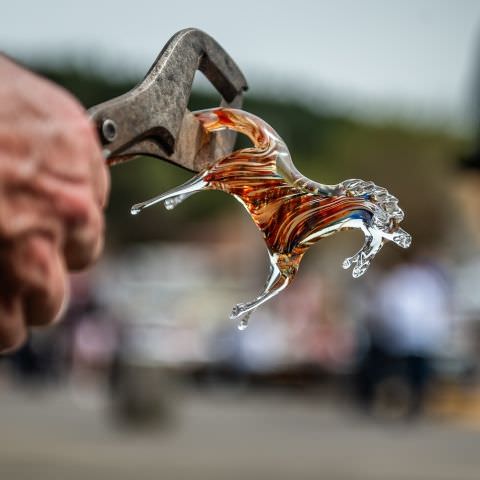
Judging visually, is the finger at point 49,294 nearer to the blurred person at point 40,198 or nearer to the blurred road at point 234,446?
the blurred person at point 40,198

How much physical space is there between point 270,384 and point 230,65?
17828mm

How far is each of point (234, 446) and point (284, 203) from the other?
12.1m

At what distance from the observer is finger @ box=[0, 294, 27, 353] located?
865 millimetres

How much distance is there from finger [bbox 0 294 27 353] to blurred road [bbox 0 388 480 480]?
1024 centimetres

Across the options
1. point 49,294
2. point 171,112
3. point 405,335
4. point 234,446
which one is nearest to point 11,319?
point 49,294

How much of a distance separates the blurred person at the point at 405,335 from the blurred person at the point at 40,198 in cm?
1278

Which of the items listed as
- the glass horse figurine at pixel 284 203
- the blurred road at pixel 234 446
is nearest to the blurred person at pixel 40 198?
the glass horse figurine at pixel 284 203

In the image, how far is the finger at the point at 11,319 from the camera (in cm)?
86

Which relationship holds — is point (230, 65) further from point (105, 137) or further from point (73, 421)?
point (73, 421)

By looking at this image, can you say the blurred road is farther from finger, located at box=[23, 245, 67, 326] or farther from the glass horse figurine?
finger, located at box=[23, 245, 67, 326]

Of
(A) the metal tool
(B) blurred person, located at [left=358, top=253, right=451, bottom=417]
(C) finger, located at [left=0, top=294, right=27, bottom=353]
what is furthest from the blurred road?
(C) finger, located at [left=0, top=294, right=27, bottom=353]

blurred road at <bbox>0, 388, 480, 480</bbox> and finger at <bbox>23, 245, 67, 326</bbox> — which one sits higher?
blurred road at <bbox>0, 388, 480, 480</bbox>

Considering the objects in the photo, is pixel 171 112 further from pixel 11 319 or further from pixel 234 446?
pixel 234 446

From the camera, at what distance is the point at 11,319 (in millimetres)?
871
